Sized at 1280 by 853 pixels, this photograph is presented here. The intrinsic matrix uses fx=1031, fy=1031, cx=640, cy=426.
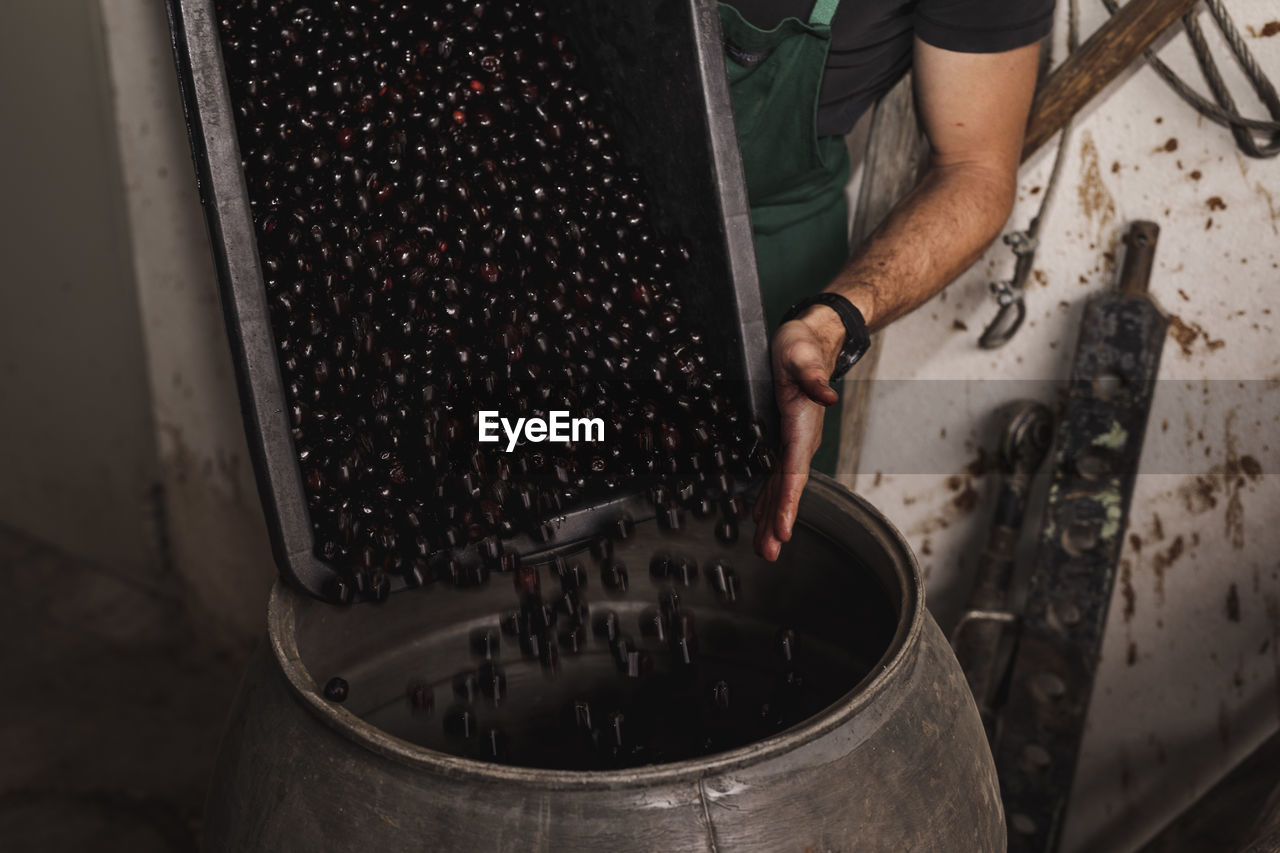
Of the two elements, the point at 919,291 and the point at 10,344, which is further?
the point at 10,344

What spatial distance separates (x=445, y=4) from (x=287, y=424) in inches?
22.8

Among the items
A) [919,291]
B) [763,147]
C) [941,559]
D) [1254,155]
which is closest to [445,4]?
[763,147]

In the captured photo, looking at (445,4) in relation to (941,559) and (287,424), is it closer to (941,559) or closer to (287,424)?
(287,424)

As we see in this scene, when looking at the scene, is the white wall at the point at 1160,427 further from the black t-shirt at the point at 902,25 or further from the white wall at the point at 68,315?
the white wall at the point at 68,315

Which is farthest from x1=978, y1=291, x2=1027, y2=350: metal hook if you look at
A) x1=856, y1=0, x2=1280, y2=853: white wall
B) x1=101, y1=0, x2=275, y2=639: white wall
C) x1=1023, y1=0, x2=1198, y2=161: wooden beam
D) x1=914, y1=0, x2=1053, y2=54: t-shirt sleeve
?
x1=101, y1=0, x2=275, y2=639: white wall

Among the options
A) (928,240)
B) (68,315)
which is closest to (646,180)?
(928,240)

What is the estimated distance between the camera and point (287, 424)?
3.41 feet

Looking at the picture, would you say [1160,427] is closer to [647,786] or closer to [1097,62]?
[1097,62]

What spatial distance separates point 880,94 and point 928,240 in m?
0.33

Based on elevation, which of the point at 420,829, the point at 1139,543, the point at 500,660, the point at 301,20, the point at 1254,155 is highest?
the point at 301,20

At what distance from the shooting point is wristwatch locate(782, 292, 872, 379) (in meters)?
1.27

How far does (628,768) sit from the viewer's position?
0.89 m

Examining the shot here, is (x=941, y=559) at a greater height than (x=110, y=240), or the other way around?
(x=110, y=240)

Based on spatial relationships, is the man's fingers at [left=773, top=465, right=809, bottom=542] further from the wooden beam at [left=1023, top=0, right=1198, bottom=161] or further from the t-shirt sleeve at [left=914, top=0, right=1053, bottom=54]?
the wooden beam at [left=1023, top=0, right=1198, bottom=161]
